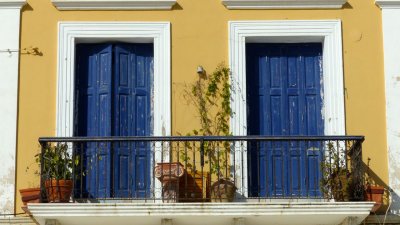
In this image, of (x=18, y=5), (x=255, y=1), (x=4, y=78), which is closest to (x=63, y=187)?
(x=4, y=78)

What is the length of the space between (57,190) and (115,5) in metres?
3.11

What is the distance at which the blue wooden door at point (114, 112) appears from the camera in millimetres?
15820

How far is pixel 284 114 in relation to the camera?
16188 millimetres

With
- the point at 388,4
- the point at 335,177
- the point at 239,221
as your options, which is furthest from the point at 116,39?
the point at 388,4

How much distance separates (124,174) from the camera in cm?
1585

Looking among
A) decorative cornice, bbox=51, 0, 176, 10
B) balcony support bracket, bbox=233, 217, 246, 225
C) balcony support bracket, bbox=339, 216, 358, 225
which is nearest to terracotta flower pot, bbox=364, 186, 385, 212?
balcony support bracket, bbox=339, 216, 358, 225

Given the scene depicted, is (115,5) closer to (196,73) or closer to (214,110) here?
(196,73)

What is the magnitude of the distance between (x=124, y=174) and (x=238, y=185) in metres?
1.70

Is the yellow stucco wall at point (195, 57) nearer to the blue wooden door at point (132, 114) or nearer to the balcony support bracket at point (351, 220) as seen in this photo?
the blue wooden door at point (132, 114)

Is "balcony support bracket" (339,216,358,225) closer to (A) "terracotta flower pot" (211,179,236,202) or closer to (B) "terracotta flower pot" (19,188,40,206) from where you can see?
(A) "terracotta flower pot" (211,179,236,202)

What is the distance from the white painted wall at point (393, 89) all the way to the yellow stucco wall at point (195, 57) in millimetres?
93

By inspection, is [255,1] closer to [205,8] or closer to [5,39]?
[205,8]

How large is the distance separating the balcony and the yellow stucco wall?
53cm

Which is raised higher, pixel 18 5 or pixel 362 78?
pixel 18 5
